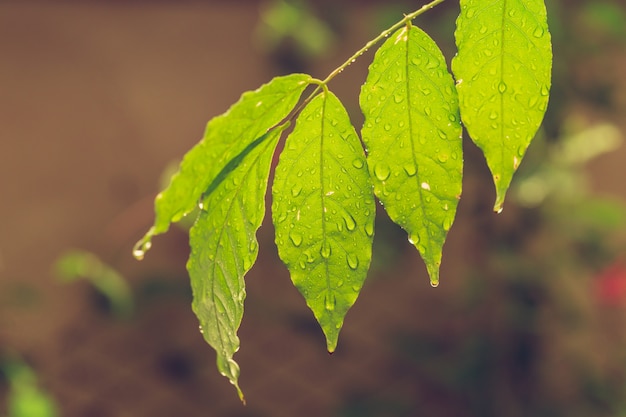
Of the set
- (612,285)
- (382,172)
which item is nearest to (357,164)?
(382,172)

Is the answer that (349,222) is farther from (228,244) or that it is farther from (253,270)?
(253,270)

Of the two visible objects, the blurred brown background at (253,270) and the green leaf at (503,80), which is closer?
the green leaf at (503,80)

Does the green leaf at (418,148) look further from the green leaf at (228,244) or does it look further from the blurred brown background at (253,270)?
the blurred brown background at (253,270)

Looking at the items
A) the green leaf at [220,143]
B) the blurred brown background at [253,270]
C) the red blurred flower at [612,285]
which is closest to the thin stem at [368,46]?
the green leaf at [220,143]

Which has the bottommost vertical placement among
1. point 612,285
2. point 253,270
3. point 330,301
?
point 612,285

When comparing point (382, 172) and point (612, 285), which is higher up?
point (382, 172)

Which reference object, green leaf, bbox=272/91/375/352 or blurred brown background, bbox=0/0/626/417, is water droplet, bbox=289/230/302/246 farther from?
blurred brown background, bbox=0/0/626/417
